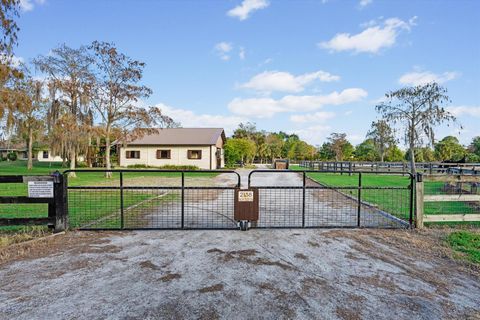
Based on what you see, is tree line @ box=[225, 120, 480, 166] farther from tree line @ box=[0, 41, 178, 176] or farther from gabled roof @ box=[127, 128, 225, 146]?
tree line @ box=[0, 41, 178, 176]

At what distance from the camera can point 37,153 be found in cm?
4978

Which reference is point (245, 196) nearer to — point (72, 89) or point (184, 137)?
point (72, 89)

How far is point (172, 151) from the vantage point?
1183 inches

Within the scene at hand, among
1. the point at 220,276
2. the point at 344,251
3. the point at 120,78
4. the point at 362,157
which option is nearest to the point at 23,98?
the point at 120,78

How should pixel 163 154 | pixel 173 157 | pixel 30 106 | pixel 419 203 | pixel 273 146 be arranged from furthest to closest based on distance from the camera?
1. pixel 273 146
2. pixel 163 154
3. pixel 173 157
4. pixel 30 106
5. pixel 419 203

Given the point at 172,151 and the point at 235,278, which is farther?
the point at 172,151

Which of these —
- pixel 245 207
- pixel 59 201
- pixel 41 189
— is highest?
pixel 41 189

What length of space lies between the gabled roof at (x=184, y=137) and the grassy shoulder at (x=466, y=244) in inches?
987

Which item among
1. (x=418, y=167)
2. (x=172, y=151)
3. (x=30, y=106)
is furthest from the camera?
(x=172, y=151)

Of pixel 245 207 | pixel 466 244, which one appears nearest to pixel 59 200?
pixel 245 207

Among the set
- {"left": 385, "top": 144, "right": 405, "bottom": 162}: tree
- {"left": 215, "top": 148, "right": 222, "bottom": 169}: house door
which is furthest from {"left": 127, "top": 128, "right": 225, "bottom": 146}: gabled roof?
{"left": 385, "top": 144, "right": 405, "bottom": 162}: tree

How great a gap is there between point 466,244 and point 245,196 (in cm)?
365

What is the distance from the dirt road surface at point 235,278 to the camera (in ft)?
8.71

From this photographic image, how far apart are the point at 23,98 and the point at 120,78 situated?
8.44 m
